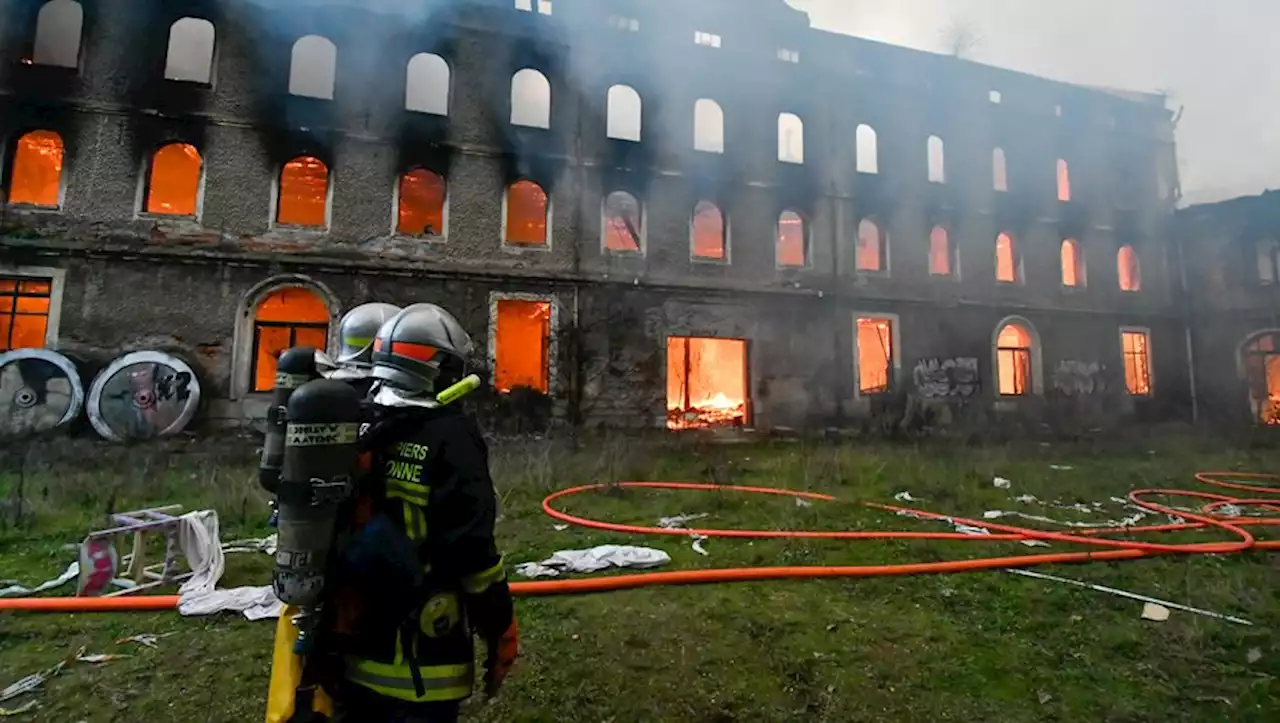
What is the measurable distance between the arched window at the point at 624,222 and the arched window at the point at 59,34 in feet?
28.2

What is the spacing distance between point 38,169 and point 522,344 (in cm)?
775

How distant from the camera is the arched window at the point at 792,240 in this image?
12.4 meters

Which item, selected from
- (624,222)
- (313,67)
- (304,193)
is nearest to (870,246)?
(624,222)

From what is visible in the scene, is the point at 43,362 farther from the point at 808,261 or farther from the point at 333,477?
the point at 808,261

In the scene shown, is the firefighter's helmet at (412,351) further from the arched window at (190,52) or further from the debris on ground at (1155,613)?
the arched window at (190,52)

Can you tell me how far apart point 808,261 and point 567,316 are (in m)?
5.20

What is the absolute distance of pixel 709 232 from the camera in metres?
12.0

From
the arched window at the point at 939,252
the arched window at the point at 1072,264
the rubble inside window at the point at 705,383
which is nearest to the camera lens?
the rubble inside window at the point at 705,383

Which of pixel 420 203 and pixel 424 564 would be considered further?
pixel 420 203

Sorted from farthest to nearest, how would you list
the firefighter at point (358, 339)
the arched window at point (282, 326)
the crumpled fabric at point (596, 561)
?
the arched window at point (282, 326) → the crumpled fabric at point (596, 561) → the firefighter at point (358, 339)

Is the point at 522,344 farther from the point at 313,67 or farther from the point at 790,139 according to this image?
the point at 790,139

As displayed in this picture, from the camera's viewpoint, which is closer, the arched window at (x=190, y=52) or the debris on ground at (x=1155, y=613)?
the debris on ground at (x=1155, y=613)

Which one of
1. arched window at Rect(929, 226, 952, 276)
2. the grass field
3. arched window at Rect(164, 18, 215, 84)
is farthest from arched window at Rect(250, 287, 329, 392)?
arched window at Rect(929, 226, 952, 276)

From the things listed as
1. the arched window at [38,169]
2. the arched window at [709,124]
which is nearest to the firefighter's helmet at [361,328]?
the arched window at [38,169]
